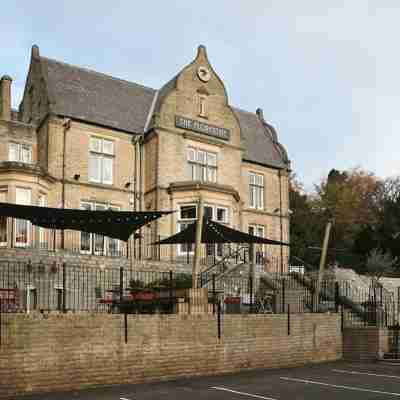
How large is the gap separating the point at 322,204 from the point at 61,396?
Answer: 47.8 m

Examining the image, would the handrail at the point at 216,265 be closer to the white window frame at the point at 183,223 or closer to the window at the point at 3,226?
the white window frame at the point at 183,223

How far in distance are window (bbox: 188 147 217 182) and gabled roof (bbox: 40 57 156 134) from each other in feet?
9.29

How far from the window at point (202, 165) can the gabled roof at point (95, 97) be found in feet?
9.29

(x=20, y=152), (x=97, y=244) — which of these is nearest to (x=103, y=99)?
(x=20, y=152)

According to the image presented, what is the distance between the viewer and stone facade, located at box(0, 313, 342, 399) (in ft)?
36.4

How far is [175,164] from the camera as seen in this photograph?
2756cm

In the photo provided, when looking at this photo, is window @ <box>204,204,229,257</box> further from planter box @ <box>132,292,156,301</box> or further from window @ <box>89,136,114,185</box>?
planter box @ <box>132,292,156,301</box>

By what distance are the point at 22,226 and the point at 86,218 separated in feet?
33.8

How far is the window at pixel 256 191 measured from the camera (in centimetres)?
3200

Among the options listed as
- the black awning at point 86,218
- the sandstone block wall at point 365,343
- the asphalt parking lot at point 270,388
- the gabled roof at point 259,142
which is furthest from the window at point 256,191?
the asphalt parking lot at point 270,388

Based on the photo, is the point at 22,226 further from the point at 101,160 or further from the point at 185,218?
the point at 185,218

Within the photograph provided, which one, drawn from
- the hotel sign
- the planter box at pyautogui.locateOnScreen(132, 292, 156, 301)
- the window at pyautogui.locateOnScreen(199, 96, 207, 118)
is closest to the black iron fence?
the planter box at pyautogui.locateOnScreen(132, 292, 156, 301)

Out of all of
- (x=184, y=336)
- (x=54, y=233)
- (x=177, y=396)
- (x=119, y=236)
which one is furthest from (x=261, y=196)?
(x=177, y=396)

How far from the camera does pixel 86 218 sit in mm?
14367
